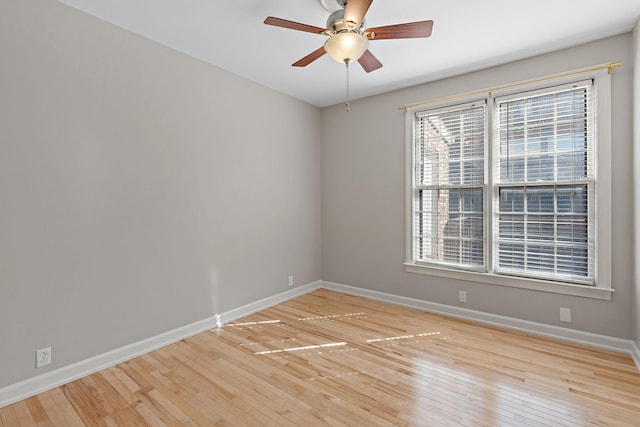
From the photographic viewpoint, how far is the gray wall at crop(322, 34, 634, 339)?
2.69 m

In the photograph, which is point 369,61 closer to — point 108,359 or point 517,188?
point 517,188

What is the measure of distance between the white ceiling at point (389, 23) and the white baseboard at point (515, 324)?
2.65 metres

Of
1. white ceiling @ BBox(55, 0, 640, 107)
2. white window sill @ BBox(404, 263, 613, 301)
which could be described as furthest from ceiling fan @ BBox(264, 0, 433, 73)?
white window sill @ BBox(404, 263, 613, 301)

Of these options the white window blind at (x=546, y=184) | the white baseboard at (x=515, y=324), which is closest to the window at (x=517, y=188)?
the white window blind at (x=546, y=184)

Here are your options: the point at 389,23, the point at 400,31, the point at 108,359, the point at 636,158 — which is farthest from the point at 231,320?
the point at 636,158

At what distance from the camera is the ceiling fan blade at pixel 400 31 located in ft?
6.44

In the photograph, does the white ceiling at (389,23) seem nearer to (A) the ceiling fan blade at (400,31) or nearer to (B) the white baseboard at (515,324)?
(A) the ceiling fan blade at (400,31)

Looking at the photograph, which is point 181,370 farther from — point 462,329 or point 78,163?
point 462,329

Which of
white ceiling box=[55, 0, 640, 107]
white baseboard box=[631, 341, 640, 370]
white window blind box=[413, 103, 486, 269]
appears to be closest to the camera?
white ceiling box=[55, 0, 640, 107]

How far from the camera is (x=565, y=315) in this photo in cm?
294

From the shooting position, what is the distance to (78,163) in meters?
2.36

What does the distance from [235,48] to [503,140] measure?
A: 285 cm

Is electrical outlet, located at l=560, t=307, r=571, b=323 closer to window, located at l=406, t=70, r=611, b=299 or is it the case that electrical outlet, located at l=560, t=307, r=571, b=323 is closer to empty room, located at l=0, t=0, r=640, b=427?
empty room, located at l=0, t=0, r=640, b=427

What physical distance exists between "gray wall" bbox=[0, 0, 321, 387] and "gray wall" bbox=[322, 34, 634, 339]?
45.9 inches
